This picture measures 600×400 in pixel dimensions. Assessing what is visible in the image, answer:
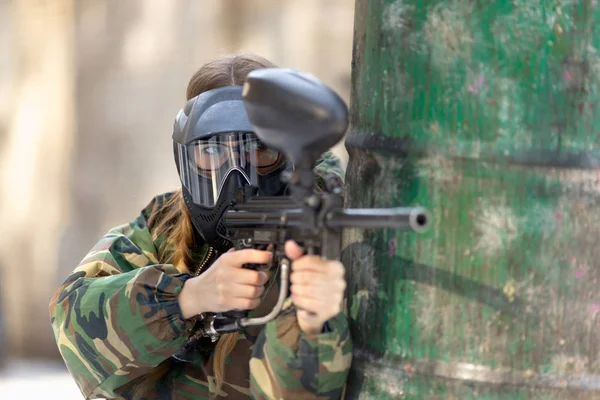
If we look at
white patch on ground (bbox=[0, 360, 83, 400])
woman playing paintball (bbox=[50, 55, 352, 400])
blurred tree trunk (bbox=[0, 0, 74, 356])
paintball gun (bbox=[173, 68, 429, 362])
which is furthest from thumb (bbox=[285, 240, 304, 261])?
blurred tree trunk (bbox=[0, 0, 74, 356])

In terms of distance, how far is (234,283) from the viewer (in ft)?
6.63

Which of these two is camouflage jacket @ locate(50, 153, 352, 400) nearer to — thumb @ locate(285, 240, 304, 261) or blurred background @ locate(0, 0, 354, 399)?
thumb @ locate(285, 240, 304, 261)

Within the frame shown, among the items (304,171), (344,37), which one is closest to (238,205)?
(304,171)

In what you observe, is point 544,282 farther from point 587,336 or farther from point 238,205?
point 238,205

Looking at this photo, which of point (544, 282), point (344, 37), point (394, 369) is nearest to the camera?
point (544, 282)

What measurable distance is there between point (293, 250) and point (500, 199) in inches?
15.6

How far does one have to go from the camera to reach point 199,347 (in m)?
2.51

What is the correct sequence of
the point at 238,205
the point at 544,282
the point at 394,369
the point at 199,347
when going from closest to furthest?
the point at 544,282, the point at 394,369, the point at 238,205, the point at 199,347

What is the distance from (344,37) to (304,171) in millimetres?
4914

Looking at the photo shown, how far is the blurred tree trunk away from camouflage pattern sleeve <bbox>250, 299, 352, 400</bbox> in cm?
537

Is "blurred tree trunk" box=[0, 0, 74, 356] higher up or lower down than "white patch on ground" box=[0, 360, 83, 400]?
higher up

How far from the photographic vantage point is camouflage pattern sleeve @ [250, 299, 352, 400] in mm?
1849

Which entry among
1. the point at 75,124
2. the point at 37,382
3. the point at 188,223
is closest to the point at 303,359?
the point at 188,223

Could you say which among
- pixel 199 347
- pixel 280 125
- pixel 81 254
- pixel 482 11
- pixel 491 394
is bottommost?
pixel 81 254
